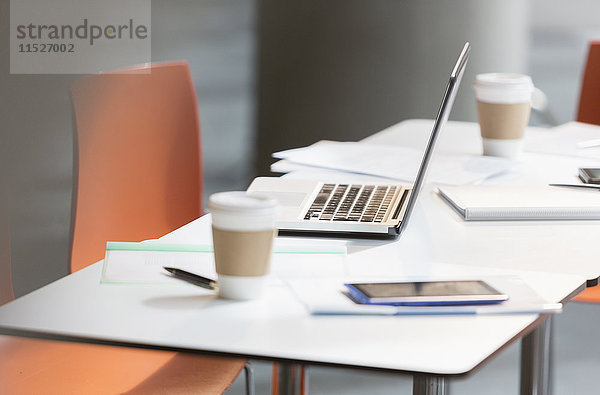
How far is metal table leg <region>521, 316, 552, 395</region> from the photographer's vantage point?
1773 mm

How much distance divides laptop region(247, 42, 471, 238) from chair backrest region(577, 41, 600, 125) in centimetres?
120

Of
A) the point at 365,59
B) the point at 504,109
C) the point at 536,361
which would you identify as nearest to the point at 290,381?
the point at 536,361

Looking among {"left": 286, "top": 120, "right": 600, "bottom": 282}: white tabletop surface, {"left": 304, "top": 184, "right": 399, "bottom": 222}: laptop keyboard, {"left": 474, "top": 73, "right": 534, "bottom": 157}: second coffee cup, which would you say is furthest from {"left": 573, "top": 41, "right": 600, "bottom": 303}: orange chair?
{"left": 304, "top": 184, "right": 399, "bottom": 222}: laptop keyboard

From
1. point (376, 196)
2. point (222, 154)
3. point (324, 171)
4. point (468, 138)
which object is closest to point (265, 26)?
point (222, 154)

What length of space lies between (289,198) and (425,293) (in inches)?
19.4

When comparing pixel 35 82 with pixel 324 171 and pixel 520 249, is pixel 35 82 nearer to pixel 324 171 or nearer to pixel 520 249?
pixel 324 171

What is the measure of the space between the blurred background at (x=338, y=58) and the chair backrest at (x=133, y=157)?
1269 mm

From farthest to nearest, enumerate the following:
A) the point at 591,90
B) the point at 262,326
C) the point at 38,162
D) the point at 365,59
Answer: the point at 365,59 → the point at 591,90 → the point at 38,162 → the point at 262,326

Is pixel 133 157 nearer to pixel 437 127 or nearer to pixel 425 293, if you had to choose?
pixel 437 127

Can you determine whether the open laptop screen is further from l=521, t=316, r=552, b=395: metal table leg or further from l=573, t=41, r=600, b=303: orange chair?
l=573, t=41, r=600, b=303: orange chair

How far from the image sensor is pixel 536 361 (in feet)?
5.86

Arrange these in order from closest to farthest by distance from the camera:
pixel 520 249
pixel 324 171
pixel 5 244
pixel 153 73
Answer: pixel 520 249 < pixel 5 244 < pixel 324 171 < pixel 153 73

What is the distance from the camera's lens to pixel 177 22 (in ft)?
10.9

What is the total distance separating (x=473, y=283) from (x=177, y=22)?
2.53 metres
